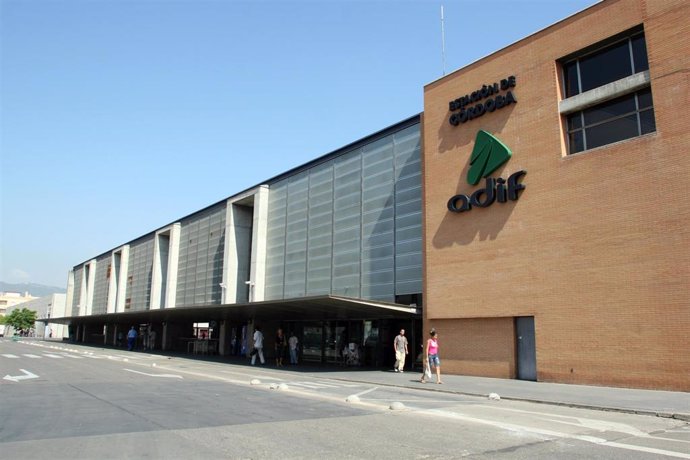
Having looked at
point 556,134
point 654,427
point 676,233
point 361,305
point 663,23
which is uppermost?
point 663,23

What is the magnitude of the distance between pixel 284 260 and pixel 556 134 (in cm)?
1905

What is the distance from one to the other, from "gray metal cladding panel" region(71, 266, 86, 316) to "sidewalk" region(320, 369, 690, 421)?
6726 centimetres

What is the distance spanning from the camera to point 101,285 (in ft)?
219

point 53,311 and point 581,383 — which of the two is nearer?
point 581,383

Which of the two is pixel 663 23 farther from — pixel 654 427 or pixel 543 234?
pixel 654 427

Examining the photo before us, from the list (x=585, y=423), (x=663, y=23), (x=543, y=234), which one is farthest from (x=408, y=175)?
(x=585, y=423)

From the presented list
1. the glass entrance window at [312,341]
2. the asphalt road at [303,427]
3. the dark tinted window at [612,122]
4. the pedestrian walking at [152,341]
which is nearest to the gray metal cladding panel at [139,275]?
the pedestrian walking at [152,341]

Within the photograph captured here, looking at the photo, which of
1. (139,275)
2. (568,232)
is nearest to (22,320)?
(139,275)

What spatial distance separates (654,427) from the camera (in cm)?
947

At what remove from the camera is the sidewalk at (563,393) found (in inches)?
452

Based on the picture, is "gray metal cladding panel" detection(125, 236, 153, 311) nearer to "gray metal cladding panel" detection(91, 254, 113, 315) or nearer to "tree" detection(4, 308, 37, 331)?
"gray metal cladding panel" detection(91, 254, 113, 315)

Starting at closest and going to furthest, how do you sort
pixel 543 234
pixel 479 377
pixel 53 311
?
pixel 543 234 < pixel 479 377 < pixel 53 311

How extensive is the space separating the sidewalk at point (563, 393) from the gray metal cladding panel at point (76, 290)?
67.3 meters

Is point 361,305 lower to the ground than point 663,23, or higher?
lower
